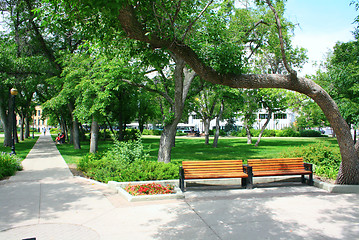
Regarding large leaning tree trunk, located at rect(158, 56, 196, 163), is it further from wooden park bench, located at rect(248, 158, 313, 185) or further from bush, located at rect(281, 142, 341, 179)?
bush, located at rect(281, 142, 341, 179)

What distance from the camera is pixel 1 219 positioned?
583 centimetres

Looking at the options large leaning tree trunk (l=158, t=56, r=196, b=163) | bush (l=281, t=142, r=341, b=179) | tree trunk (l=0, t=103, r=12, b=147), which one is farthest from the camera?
tree trunk (l=0, t=103, r=12, b=147)

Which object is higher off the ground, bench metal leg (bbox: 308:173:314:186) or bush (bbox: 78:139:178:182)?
bush (bbox: 78:139:178:182)

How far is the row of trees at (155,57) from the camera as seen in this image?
7402mm

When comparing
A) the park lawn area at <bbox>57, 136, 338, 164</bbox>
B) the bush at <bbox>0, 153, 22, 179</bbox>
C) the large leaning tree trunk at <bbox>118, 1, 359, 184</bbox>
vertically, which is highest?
the large leaning tree trunk at <bbox>118, 1, 359, 184</bbox>

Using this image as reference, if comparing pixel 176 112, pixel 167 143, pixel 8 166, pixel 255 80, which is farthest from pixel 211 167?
pixel 8 166

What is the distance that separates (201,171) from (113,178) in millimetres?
Answer: 2787

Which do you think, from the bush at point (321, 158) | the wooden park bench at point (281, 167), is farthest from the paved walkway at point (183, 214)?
the bush at point (321, 158)

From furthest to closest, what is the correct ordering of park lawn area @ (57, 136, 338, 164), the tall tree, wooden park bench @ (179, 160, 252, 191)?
→ park lawn area @ (57, 136, 338, 164)
wooden park bench @ (179, 160, 252, 191)
the tall tree

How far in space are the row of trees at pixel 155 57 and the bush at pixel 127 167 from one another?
2.31m

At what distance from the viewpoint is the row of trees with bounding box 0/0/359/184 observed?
7402 millimetres

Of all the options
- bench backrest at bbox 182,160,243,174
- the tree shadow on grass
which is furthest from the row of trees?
bench backrest at bbox 182,160,243,174

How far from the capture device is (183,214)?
20.5 feet

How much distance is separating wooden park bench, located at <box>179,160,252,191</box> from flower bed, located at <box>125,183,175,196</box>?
0.60 m
